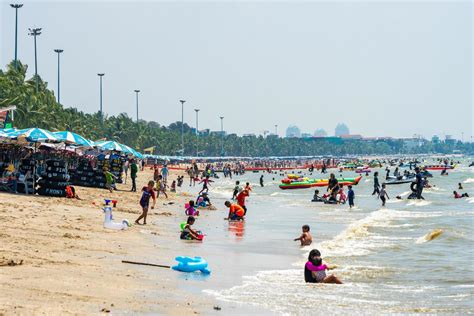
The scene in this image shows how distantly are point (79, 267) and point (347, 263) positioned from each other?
22.3ft

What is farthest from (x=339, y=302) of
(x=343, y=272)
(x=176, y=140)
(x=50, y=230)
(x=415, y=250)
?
(x=176, y=140)

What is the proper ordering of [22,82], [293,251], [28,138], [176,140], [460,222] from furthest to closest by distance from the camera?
1. [176,140]
2. [22,82]
3. [460,222]
4. [28,138]
5. [293,251]

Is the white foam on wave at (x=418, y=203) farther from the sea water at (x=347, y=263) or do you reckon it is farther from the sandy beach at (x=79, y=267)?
the sandy beach at (x=79, y=267)

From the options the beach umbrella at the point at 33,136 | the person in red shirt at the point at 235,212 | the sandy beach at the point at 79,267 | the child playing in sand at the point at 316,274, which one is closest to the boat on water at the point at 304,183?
A: the person in red shirt at the point at 235,212

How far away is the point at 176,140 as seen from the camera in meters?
178

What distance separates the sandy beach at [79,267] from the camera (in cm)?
941

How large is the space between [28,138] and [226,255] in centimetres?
1189

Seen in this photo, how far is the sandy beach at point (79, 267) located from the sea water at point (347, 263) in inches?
36.3

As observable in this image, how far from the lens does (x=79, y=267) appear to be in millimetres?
12164

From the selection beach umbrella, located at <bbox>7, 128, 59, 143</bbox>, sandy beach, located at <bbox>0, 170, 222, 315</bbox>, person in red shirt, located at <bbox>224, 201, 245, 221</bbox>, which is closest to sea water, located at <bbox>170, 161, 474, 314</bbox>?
person in red shirt, located at <bbox>224, 201, 245, 221</bbox>

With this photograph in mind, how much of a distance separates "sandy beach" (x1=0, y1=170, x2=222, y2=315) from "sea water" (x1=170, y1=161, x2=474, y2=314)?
3.03ft

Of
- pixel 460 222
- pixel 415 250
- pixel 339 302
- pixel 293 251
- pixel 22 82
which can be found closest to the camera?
pixel 339 302

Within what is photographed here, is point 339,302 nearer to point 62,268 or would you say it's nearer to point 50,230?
point 62,268

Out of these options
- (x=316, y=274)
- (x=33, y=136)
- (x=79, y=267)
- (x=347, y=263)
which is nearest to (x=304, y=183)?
(x=33, y=136)
